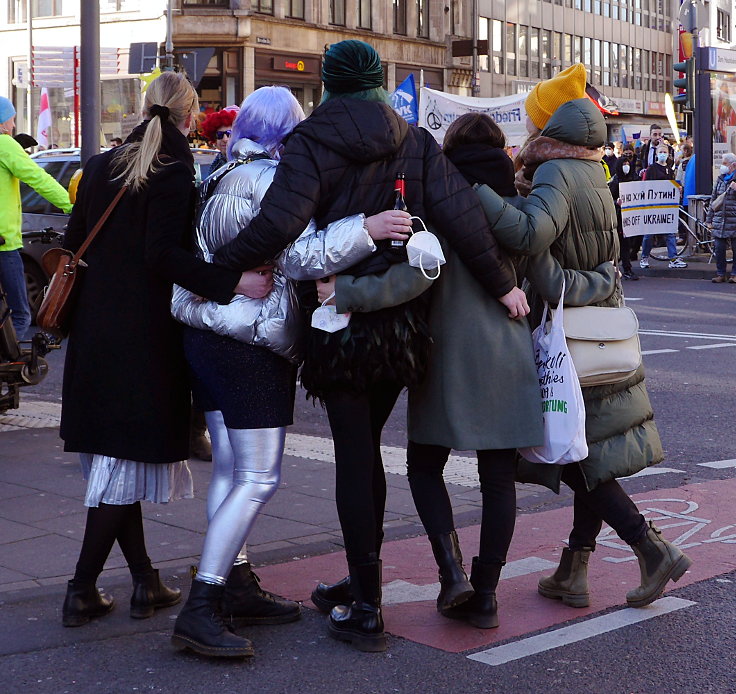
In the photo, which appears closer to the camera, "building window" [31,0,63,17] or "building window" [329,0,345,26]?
"building window" [31,0,63,17]

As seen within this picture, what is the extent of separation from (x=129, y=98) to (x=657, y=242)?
2472cm

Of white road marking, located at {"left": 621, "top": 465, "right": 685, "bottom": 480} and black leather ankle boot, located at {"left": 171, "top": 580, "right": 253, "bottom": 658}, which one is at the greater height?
white road marking, located at {"left": 621, "top": 465, "right": 685, "bottom": 480}

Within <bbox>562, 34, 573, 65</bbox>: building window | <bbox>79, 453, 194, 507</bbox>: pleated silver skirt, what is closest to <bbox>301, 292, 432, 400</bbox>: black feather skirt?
<bbox>79, 453, 194, 507</bbox>: pleated silver skirt

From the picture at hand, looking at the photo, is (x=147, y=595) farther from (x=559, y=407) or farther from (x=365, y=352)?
(x=559, y=407)

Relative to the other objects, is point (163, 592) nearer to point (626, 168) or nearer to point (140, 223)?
point (140, 223)

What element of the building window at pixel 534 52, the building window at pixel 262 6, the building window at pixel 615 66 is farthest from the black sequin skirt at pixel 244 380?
the building window at pixel 615 66

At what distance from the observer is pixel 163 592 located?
462 cm

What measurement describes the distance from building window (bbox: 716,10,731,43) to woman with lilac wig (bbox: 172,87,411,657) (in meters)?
87.0

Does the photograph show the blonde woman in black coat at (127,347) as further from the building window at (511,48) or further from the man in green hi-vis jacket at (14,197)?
the building window at (511,48)

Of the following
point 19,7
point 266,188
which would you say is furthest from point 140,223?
point 19,7

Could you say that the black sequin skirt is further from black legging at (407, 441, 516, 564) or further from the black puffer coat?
black legging at (407, 441, 516, 564)

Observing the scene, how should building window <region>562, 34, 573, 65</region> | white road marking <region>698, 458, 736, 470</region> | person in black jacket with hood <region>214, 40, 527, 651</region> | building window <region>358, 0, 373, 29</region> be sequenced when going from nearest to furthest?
person in black jacket with hood <region>214, 40, 527, 651</region>, white road marking <region>698, 458, 736, 470</region>, building window <region>358, 0, 373, 29</region>, building window <region>562, 34, 573, 65</region>

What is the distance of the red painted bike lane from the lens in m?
4.46

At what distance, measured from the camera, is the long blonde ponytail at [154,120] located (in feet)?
14.1
